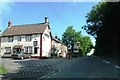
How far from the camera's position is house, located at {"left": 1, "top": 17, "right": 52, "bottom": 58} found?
6600 cm

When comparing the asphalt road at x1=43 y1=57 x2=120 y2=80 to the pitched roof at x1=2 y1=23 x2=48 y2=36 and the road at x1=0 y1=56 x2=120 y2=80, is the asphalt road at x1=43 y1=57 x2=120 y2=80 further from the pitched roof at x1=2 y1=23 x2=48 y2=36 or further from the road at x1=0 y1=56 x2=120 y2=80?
the pitched roof at x1=2 y1=23 x2=48 y2=36

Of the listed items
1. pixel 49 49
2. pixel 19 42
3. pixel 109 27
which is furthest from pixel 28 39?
pixel 109 27

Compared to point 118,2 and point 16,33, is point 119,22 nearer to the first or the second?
point 118,2

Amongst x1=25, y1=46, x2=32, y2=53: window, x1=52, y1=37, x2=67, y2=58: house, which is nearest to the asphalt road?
x1=25, y1=46, x2=32, y2=53: window

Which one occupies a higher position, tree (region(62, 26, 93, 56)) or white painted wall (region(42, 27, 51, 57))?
tree (region(62, 26, 93, 56))

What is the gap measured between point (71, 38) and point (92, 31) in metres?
50.8

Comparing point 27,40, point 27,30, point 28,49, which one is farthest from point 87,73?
point 27,40

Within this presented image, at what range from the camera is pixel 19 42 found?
224ft

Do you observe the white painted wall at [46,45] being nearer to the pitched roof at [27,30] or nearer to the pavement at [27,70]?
the pitched roof at [27,30]

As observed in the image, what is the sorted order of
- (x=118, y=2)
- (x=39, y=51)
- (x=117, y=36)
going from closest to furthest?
(x=118, y=2) → (x=117, y=36) → (x=39, y=51)

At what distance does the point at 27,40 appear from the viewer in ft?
222

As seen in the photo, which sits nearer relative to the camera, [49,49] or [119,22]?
[119,22]

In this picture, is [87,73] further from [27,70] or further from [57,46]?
[57,46]

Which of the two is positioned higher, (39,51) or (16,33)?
(16,33)
